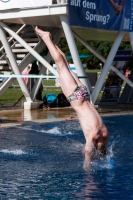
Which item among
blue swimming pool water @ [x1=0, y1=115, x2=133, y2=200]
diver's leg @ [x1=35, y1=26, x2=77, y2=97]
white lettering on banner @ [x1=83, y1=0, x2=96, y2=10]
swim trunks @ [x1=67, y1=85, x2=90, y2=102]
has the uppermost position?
white lettering on banner @ [x1=83, y1=0, x2=96, y2=10]

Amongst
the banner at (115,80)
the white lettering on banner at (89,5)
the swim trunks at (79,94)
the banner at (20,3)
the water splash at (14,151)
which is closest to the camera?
the swim trunks at (79,94)

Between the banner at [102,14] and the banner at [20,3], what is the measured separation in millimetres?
847

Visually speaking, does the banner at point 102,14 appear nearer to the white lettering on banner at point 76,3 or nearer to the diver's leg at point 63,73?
the white lettering on banner at point 76,3

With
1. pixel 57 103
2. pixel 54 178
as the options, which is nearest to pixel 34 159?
pixel 54 178

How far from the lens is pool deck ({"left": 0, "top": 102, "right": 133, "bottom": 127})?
15012mm

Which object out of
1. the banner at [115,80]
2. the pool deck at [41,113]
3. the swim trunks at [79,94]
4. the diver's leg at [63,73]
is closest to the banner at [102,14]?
the banner at [115,80]

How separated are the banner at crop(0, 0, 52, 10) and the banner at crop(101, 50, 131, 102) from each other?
542cm

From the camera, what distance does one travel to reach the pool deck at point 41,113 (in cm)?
1501

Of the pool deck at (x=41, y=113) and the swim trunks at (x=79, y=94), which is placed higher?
the pool deck at (x=41, y=113)

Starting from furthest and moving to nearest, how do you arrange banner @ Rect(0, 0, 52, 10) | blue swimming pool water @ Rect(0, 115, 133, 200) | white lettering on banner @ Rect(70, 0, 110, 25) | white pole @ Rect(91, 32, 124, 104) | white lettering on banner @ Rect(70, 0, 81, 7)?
white pole @ Rect(91, 32, 124, 104), white lettering on banner @ Rect(70, 0, 110, 25), banner @ Rect(0, 0, 52, 10), white lettering on banner @ Rect(70, 0, 81, 7), blue swimming pool water @ Rect(0, 115, 133, 200)

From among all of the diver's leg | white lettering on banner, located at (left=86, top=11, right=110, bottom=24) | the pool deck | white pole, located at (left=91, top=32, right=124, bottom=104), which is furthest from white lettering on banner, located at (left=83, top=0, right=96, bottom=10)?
the diver's leg

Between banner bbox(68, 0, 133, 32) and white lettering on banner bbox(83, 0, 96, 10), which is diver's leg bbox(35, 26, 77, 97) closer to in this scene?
banner bbox(68, 0, 133, 32)

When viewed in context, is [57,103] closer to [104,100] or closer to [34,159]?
[104,100]

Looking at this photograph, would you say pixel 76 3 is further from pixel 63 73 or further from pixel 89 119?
pixel 89 119
